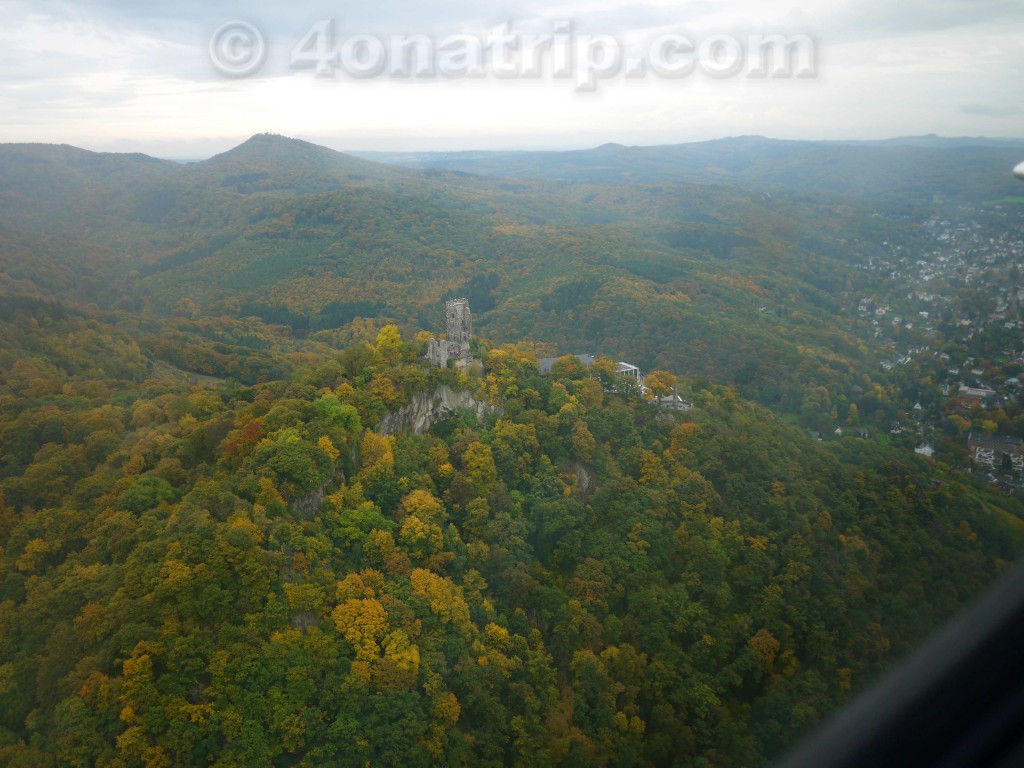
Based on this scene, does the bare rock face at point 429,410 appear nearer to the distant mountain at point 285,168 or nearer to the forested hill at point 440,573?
the forested hill at point 440,573

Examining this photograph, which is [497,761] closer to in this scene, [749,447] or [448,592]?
[448,592]

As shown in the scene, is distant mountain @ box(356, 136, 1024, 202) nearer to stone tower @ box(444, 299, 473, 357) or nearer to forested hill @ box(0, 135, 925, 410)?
forested hill @ box(0, 135, 925, 410)

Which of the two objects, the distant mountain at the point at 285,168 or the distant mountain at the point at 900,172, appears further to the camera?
the distant mountain at the point at 285,168

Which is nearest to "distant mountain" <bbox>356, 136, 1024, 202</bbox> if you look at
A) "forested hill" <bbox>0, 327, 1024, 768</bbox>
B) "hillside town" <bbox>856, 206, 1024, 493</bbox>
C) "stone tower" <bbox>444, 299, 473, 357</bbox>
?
"hillside town" <bbox>856, 206, 1024, 493</bbox>

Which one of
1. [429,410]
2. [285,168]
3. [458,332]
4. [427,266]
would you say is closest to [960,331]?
[458,332]

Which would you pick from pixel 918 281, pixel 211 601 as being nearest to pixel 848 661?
pixel 211 601

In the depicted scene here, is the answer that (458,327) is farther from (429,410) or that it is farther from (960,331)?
(960,331)

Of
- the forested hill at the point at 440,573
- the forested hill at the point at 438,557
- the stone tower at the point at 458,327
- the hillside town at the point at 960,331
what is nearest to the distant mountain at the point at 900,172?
the hillside town at the point at 960,331

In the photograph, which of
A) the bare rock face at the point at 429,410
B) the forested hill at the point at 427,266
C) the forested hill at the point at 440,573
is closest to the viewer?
the forested hill at the point at 440,573
